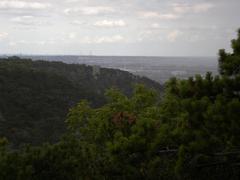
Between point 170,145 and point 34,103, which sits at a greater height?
point 170,145

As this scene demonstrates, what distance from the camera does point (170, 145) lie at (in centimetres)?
795

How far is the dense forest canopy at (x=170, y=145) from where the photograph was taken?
668 cm

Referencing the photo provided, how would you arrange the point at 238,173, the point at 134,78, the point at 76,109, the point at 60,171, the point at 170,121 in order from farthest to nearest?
1. the point at 134,78
2. the point at 76,109
3. the point at 60,171
4. the point at 170,121
5. the point at 238,173

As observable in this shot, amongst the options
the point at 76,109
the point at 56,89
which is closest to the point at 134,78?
the point at 56,89

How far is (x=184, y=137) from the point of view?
7.11m

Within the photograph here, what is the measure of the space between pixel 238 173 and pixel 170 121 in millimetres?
1986

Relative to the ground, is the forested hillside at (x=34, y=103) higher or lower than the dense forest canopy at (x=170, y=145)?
lower

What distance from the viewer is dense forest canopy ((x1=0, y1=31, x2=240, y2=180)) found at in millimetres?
6684

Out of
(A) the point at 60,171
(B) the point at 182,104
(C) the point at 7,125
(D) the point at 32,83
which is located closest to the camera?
(B) the point at 182,104

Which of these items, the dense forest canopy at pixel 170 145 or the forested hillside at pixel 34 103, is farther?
the forested hillside at pixel 34 103

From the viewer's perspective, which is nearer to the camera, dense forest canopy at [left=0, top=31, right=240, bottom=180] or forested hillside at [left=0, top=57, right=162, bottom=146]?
dense forest canopy at [left=0, top=31, right=240, bottom=180]

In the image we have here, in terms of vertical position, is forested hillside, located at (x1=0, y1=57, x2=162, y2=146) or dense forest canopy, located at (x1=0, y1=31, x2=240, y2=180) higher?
dense forest canopy, located at (x1=0, y1=31, x2=240, y2=180)

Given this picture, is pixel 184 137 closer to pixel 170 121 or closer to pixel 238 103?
pixel 238 103

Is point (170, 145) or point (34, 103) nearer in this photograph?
point (170, 145)
